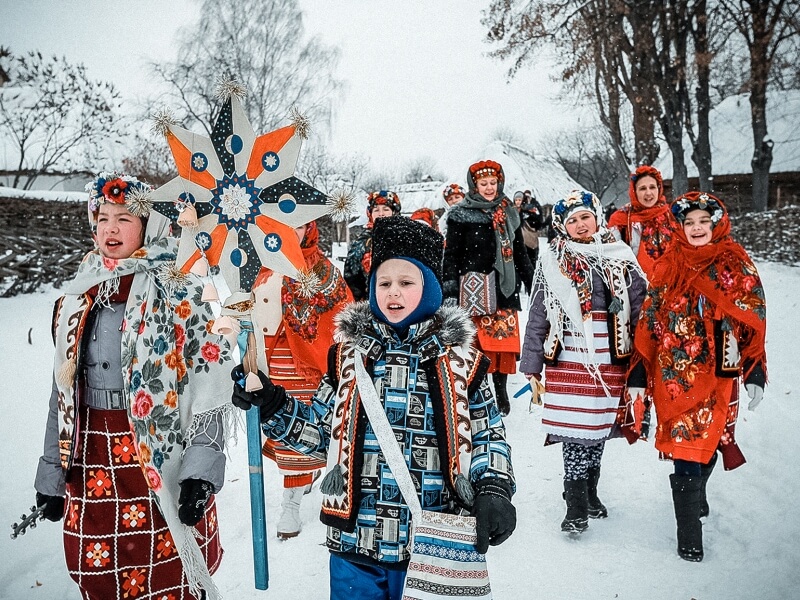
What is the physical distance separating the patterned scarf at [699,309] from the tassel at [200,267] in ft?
8.02

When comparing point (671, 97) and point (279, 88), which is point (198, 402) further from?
point (279, 88)

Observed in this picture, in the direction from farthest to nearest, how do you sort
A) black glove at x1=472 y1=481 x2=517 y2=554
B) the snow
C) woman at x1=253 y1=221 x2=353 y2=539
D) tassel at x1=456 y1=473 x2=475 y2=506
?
woman at x1=253 y1=221 x2=353 y2=539 → the snow → tassel at x1=456 y1=473 x2=475 y2=506 → black glove at x1=472 y1=481 x2=517 y2=554

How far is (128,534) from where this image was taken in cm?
207

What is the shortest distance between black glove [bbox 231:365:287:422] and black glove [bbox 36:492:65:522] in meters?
0.92

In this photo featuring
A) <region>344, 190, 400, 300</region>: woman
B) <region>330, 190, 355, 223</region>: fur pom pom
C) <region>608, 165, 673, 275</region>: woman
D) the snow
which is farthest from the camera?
<region>608, 165, 673, 275</region>: woman

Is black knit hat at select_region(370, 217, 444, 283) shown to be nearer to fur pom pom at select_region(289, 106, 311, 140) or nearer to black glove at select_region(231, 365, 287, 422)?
fur pom pom at select_region(289, 106, 311, 140)

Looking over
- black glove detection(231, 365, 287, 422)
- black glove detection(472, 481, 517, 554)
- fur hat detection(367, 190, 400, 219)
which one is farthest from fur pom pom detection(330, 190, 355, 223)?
fur hat detection(367, 190, 400, 219)

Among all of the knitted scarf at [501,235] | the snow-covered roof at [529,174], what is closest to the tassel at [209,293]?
the knitted scarf at [501,235]

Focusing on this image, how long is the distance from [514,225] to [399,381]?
139 inches

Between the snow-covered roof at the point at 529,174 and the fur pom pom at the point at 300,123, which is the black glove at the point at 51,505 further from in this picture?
the snow-covered roof at the point at 529,174

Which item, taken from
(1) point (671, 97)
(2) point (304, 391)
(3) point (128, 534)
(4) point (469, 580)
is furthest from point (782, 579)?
(1) point (671, 97)

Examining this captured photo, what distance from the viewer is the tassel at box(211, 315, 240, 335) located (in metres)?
1.79

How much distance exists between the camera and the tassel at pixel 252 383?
1800mm

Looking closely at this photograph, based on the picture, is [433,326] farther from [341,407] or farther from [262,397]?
[262,397]
